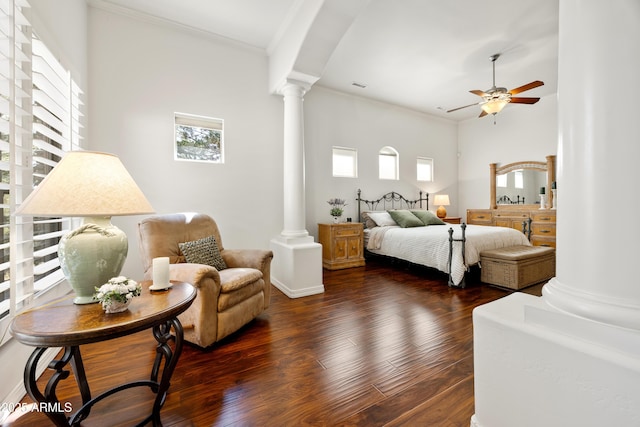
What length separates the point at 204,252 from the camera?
97.6 inches

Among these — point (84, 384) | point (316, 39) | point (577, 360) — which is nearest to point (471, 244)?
point (577, 360)

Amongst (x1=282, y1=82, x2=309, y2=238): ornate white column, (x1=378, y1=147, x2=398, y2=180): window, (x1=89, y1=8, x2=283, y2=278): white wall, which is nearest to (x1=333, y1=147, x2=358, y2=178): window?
(x1=378, y1=147, x2=398, y2=180): window

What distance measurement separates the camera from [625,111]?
0.85 meters

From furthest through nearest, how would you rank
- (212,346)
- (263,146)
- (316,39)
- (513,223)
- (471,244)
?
(513,223)
(263,146)
(471,244)
(316,39)
(212,346)

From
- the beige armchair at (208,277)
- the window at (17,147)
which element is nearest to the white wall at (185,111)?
the beige armchair at (208,277)

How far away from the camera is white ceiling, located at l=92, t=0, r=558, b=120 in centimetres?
299

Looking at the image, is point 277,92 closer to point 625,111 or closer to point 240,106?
point 240,106

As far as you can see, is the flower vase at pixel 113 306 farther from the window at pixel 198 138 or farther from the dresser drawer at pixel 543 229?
the dresser drawer at pixel 543 229

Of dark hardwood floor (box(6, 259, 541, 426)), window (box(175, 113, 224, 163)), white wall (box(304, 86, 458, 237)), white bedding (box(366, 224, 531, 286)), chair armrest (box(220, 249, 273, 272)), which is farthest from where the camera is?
white wall (box(304, 86, 458, 237))

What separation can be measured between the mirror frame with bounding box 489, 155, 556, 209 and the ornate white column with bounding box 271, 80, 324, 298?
501 cm

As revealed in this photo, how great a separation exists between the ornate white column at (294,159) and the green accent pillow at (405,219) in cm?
227

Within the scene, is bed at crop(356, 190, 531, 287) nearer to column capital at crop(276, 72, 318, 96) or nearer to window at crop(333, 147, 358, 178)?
window at crop(333, 147, 358, 178)

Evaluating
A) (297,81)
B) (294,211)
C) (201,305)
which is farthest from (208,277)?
(297,81)

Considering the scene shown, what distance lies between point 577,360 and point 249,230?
136 inches
